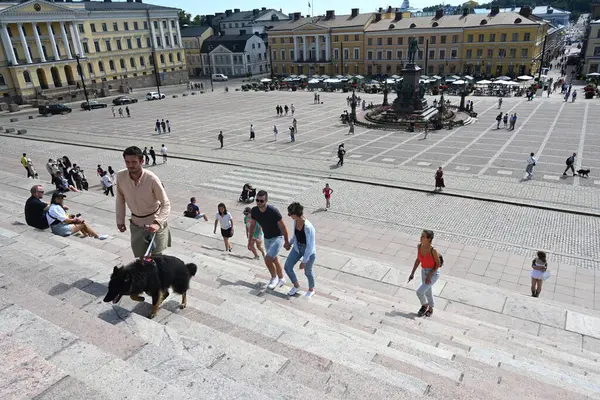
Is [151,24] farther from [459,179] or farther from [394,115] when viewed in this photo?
[459,179]

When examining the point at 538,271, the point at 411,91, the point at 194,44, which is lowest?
the point at 538,271

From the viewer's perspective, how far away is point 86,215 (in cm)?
1282

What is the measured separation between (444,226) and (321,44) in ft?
229

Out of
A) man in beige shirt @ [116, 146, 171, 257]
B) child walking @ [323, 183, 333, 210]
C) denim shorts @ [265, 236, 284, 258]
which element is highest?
man in beige shirt @ [116, 146, 171, 257]

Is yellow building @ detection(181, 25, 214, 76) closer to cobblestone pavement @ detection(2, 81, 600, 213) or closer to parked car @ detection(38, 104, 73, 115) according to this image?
parked car @ detection(38, 104, 73, 115)

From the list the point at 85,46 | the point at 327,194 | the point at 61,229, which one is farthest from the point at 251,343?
the point at 85,46

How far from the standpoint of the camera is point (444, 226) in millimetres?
14648

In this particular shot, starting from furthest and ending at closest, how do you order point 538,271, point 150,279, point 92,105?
point 92,105 < point 538,271 < point 150,279

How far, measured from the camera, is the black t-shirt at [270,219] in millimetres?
7254

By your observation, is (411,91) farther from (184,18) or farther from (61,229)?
(184,18)

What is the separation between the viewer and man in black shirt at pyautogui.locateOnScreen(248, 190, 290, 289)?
7.22m

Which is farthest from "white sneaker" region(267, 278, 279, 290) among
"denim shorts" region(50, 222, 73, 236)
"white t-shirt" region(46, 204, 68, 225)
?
"white t-shirt" region(46, 204, 68, 225)

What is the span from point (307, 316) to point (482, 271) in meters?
7.37

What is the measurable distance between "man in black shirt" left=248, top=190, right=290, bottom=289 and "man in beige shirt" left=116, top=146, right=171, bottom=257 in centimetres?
186
